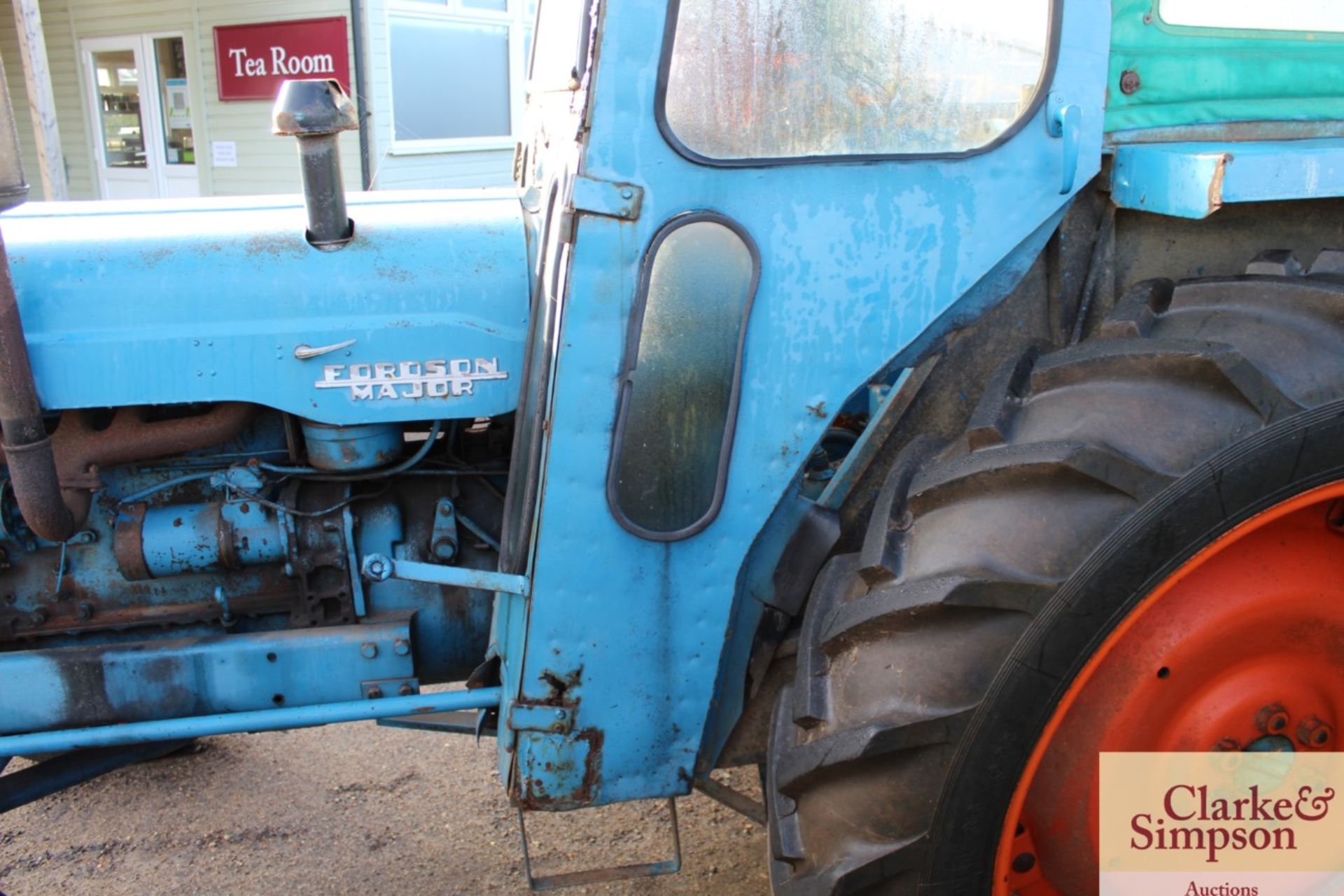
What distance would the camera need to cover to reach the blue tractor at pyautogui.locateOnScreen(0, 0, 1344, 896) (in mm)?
1723

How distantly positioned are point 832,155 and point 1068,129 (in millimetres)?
404

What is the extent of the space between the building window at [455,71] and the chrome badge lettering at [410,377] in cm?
867

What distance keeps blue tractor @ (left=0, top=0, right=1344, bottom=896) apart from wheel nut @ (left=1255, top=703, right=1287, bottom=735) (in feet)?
0.04

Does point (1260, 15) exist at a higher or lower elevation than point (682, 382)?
higher

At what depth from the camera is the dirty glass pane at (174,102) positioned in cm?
1152

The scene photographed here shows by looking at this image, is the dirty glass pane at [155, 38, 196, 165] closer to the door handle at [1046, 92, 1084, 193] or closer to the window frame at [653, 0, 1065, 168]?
the window frame at [653, 0, 1065, 168]

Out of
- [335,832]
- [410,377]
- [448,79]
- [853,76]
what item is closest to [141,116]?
[448,79]

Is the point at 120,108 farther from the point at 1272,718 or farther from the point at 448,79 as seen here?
the point at 1272,718

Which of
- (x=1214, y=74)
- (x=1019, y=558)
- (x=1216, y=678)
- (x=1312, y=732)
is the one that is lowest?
(x=1312, y=732)

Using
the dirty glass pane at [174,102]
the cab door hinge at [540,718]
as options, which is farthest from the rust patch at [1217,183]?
the dirty glass pane at [174,102]

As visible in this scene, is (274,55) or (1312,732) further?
(274,55)

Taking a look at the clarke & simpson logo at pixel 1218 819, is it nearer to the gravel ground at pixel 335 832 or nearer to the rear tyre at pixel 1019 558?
the rear tyre at pixel 1019 558

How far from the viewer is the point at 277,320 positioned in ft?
7.58

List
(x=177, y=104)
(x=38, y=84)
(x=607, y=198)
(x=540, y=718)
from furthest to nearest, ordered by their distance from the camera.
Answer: (x=177, y=104)
(x=38, y=84)
(x=540, y=718)
(x=607, y=198)
